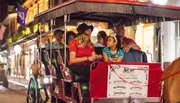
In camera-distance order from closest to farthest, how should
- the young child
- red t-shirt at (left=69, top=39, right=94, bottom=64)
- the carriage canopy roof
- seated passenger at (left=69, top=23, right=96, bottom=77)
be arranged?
the carriage canopy roof → the young child → seated passenger at (left=69, top=23, right=96, bottom=77) → red t-shirt at (left=69, top=39, right=94, bottom=64)

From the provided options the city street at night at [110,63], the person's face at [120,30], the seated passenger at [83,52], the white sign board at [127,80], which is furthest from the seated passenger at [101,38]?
the white sign board at [127,80]

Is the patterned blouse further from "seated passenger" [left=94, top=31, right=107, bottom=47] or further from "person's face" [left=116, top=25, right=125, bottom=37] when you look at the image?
"seated passenger" [left=94, top=31, right=107, bottom=47]

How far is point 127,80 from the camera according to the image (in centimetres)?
700

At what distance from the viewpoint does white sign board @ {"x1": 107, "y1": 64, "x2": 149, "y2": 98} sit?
6934 millimetres

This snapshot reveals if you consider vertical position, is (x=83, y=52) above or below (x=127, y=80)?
above

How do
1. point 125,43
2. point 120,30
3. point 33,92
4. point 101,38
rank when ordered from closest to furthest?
point 125,43, point 120,30, point 101,38, point 33,92

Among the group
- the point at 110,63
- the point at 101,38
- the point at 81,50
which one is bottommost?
the point at 110,63

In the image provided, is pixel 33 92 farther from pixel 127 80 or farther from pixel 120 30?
pixel 127 80

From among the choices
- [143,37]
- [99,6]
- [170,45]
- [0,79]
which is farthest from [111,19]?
[0,79]

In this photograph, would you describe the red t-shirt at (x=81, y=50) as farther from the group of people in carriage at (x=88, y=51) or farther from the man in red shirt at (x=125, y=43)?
the man in red shirt at (x=125, y=43)

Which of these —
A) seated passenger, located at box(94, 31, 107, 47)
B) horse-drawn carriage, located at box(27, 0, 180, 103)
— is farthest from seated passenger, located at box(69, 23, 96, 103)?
seated passenger, located at box(94, 31, 107, 47)

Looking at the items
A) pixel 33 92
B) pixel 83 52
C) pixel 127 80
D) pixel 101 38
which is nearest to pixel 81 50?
pixel 83 52

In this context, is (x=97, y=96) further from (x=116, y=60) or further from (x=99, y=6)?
(x=99, y=6)

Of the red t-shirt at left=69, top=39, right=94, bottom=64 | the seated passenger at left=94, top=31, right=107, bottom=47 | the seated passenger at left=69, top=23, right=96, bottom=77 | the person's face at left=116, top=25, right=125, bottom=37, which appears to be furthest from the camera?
the seated passenger at left=94, top=31, right=107, bottom=47
